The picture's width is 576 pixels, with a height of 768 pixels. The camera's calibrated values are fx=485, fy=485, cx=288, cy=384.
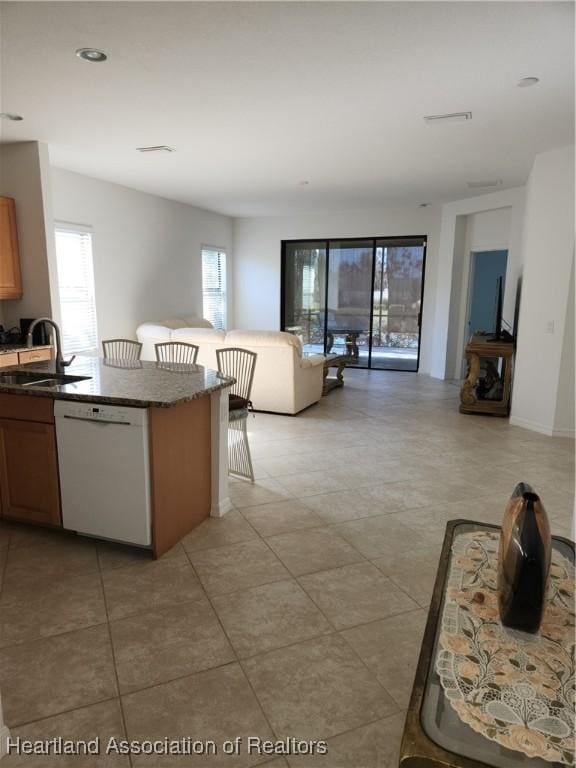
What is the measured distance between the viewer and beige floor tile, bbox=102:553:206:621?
2248 mm

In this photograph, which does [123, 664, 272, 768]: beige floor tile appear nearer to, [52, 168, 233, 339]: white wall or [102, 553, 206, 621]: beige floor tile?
[102, 553, 206, 621]: beige floor tile

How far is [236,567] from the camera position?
8.42 ft

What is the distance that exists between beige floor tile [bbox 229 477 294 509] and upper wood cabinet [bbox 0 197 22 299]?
292 centimetres

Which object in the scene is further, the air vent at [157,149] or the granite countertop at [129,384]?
the air vent at [157,149]

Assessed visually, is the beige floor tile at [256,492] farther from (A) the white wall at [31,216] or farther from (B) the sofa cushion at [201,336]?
(A) the white wall at [31,216]

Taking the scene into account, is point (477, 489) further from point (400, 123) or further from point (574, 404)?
point (400, 123)

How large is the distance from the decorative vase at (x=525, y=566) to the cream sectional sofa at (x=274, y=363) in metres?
4.27

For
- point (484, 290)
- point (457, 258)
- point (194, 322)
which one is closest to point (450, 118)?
point (457, 258)

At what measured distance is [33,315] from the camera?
15.6 ft

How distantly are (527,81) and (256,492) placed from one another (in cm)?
321

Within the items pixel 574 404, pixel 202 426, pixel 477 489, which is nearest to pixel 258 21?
pixel 202 426

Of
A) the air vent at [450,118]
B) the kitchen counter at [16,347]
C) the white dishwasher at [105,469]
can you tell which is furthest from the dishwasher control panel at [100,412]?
the air vent at [450,118]

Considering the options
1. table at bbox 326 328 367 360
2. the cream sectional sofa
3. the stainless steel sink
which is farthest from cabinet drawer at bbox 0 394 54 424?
table at bbox 326 328 367 360

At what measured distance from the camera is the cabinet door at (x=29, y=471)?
2707 mm
